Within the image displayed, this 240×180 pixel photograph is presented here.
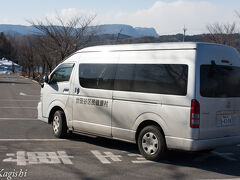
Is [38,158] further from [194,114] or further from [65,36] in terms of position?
[65,36]

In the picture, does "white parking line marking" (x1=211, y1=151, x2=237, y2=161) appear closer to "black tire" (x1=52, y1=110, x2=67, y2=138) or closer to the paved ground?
the paved ground

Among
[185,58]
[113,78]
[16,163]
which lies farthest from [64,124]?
[185,58]

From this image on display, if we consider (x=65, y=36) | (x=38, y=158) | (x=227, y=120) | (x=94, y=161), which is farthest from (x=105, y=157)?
(x=65, y=36)

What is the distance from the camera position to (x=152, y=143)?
704 centimetres

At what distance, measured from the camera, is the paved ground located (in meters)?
6.05

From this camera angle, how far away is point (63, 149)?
785 centimetres

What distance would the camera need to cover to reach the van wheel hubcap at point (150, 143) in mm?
6978

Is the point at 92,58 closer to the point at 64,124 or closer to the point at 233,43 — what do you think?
the point at 64,124

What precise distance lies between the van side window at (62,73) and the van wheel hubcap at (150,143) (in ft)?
9.12

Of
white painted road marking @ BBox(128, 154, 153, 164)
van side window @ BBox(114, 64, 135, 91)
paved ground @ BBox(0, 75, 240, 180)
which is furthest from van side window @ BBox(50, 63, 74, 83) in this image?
white painted road marking @ BBox(128, 154, 153, 164)

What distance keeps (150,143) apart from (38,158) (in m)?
2.13

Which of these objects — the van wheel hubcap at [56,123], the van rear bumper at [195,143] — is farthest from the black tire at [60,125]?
the van rear bumper at [195,143]

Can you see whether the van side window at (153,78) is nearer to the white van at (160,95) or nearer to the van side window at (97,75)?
the white van at (160,95)

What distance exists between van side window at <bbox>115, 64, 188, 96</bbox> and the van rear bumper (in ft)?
2.74
